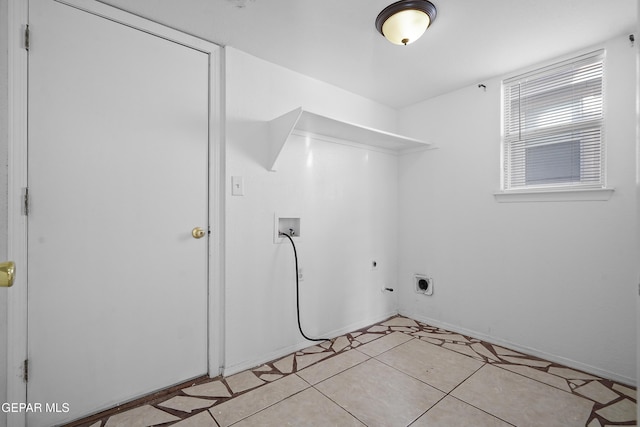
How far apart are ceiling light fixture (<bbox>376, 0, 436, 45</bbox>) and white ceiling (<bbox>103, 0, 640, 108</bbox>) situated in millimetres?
59

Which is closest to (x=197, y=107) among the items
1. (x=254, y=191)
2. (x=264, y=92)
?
(x=264, y=92)

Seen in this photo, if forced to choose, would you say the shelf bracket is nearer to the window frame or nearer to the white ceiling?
the white ceiling

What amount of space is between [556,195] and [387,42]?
1.64 metres

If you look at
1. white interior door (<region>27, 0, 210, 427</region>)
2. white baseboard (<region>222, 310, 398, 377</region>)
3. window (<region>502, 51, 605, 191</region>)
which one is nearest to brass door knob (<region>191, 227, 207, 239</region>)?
white interior door (<region>27, 0, 210, 427</region>)

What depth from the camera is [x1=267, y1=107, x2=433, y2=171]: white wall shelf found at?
2021 millimetres

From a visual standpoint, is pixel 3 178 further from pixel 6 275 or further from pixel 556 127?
pixel 556 127

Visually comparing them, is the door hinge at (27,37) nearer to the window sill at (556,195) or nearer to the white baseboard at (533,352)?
the window sill at (556,195)

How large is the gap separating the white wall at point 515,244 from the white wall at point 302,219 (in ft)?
1.20

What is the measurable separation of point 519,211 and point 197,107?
8.29 feet

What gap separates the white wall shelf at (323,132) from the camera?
6.63 feet

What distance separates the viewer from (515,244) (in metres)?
2.35

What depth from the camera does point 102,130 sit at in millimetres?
1605

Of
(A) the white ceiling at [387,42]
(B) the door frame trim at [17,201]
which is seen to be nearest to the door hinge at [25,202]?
(B) the door frame trim at [17,201]

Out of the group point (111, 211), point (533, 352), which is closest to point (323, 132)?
point (111, 211)
